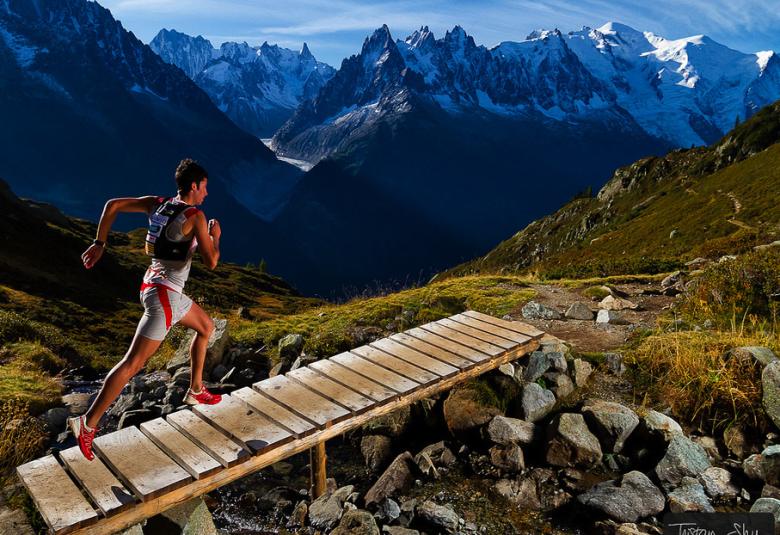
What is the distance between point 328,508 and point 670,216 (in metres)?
84.9

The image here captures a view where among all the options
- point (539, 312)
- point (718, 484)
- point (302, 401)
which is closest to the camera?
point (718, 484)

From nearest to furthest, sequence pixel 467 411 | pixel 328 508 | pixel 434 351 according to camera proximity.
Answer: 1. pixel 328 508
2. pixel 467 411
3. pixel 434 351

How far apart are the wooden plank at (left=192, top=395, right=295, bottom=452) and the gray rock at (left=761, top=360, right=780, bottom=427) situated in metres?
7.38

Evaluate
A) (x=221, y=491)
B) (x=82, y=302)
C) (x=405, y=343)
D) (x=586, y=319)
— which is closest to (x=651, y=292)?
(x=586, y=319)

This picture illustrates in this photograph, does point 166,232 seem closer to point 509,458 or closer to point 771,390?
point 509,458

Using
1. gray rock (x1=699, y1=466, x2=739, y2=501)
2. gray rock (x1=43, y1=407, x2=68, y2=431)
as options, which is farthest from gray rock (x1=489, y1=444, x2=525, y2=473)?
gray rock (x1=43, y1=407, x2=68, y2=431)

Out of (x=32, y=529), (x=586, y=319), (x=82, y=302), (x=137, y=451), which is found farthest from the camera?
(x=82, y=302)

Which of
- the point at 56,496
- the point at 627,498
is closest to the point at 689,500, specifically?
the point at 627,498

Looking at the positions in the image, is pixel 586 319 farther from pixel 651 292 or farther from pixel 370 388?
pixel 370 388

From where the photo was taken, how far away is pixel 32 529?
6.15 m

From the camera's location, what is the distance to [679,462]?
7555 mm

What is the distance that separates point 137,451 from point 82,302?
153 feet

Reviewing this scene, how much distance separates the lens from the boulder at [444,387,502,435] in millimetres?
9242

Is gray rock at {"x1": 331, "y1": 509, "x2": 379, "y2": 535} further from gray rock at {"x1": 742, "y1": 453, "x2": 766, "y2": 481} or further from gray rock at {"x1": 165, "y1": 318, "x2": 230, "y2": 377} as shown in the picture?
gray rock at {"x1": 165, "y1": 318, "x2": 230, "y2": 377}
